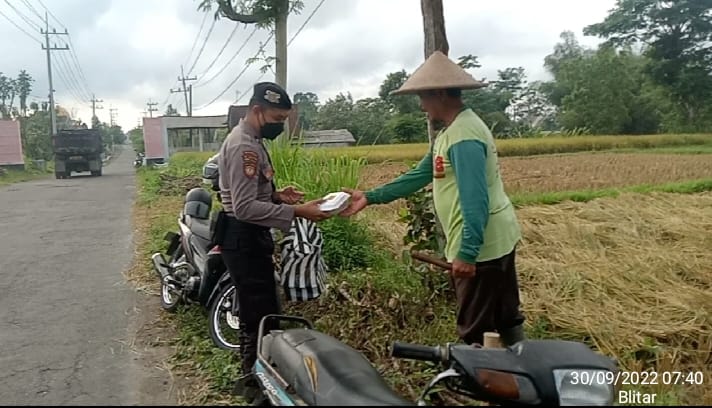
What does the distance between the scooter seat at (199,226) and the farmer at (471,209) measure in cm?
260

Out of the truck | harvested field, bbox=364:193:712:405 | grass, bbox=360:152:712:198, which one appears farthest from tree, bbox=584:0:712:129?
harvested field, bbox=364:193:712:405

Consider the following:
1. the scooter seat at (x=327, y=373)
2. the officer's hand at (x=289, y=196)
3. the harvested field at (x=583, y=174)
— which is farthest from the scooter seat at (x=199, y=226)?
the harvested field at (x=583, y=174)

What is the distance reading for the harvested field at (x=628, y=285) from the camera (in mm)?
4145

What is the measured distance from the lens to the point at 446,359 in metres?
2.32

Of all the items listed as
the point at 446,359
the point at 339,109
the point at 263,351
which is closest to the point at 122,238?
the point at 263,351

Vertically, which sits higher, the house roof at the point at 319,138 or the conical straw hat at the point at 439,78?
the conical straw hat at the point at 439,78

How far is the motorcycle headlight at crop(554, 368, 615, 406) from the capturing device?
7.13 ft

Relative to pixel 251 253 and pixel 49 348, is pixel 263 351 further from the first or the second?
pixel 49 348

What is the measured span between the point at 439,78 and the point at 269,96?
92 cm

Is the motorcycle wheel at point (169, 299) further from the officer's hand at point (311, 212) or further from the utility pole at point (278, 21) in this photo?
the utility pole at point (278, 21)

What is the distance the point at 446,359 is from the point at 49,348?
11.6 feet

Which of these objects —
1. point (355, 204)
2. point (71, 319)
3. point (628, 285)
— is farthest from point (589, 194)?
point (71, 319)

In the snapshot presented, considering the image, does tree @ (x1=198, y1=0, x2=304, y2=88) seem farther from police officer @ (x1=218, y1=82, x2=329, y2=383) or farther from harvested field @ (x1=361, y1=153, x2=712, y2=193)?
police officer @ (x1=218, y1=82, x2=329, y2=383)

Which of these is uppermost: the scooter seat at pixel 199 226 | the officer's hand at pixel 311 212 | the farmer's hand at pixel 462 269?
the officer's hand at pixel 311 212
